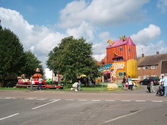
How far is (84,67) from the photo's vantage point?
30.5m

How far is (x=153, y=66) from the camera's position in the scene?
53312mm

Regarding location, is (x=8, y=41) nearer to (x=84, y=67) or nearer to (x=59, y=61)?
(x=59, y=61)

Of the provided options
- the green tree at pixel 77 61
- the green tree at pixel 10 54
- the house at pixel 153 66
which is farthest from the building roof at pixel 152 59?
the green tree at pixel 10 54

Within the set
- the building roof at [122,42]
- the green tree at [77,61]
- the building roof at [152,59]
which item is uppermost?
the building roof at [122,42]

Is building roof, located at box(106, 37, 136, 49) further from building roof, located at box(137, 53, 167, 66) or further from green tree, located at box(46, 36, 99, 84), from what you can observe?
building roof, located at box(137, 53, 167, 66)

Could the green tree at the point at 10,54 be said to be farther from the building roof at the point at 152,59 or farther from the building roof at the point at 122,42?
the building roof at the point at 152,59

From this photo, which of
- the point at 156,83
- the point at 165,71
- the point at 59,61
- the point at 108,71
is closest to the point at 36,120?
the point at 59,61

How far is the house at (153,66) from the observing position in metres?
51.9

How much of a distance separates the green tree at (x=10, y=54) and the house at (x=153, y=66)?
3610 cm

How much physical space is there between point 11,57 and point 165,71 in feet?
129

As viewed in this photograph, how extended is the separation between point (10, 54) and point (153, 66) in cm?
3877

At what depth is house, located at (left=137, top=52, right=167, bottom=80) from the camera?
51931mm

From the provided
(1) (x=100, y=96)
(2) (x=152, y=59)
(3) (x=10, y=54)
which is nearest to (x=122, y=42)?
(2) (x=152, y=59)

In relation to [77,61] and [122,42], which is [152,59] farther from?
[77,61]
